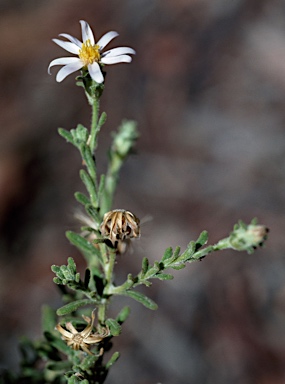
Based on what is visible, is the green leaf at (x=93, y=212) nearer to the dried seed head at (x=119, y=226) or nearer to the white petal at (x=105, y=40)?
the dried seed head at (x=119, y=226)

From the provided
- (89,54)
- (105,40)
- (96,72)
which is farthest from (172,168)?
(96,72)

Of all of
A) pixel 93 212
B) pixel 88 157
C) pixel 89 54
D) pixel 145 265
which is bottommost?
pixel 145 265

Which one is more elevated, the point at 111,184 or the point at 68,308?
the point at 111,184

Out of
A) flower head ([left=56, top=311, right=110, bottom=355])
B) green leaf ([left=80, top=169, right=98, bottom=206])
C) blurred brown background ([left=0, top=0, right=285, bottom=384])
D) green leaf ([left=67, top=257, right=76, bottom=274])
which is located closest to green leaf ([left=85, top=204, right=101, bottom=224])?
green leaf ([left=80, top=169, right=98, bottom=206])

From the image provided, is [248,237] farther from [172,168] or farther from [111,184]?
[172,168]

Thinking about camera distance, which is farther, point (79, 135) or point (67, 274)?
point (79, 135)

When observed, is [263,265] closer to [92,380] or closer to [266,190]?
[266,190]

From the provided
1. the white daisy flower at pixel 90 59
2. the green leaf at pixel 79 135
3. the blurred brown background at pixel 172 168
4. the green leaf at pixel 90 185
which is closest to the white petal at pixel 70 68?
the white daisy flower at pixel 90 59
